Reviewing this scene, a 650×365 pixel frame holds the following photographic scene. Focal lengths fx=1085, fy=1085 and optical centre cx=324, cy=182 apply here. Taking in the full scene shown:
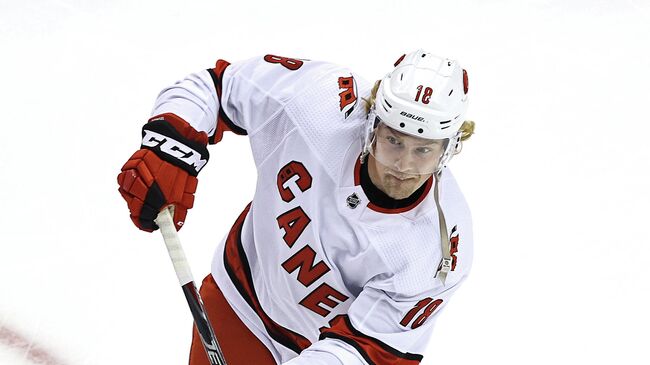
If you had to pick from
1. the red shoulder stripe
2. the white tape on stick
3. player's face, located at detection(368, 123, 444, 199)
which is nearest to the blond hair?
player's face, located at detection(368, 123, 444, 199)

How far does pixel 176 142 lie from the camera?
2.56m

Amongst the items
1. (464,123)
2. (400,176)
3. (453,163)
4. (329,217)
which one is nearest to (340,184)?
(329,217)

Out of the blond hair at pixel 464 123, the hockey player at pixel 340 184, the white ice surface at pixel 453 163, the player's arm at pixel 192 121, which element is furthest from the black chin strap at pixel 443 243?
the white ice surface at pixel 453 163

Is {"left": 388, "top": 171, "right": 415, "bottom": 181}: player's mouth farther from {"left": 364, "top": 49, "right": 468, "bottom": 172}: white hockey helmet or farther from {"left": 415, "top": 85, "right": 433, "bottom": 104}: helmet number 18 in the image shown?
{"left": 415, "top": 85, "right": 433, "bottom": 104}: helmet number 18

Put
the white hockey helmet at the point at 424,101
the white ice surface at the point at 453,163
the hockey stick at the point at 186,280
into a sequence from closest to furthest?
1. the white hockey helmet at the point at 424,101
2. the hockey stick at the point at 186,280
3. the white ice surface at the point at 453,163

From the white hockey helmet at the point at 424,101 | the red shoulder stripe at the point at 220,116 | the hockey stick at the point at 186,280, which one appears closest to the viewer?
the white hockey helmet at the point at 424,101

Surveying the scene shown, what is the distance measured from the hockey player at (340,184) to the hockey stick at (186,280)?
41 mm

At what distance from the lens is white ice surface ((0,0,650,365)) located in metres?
3.47

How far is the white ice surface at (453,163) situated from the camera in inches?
136

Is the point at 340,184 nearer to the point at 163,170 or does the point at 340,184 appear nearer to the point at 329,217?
the point at 329,217

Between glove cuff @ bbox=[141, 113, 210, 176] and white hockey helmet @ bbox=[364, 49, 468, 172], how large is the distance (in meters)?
0.41

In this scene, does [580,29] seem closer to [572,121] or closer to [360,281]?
[572,121]

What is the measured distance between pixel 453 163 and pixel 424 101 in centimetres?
172

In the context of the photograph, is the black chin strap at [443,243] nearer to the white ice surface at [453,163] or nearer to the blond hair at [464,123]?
the blond hair at [464,123]
